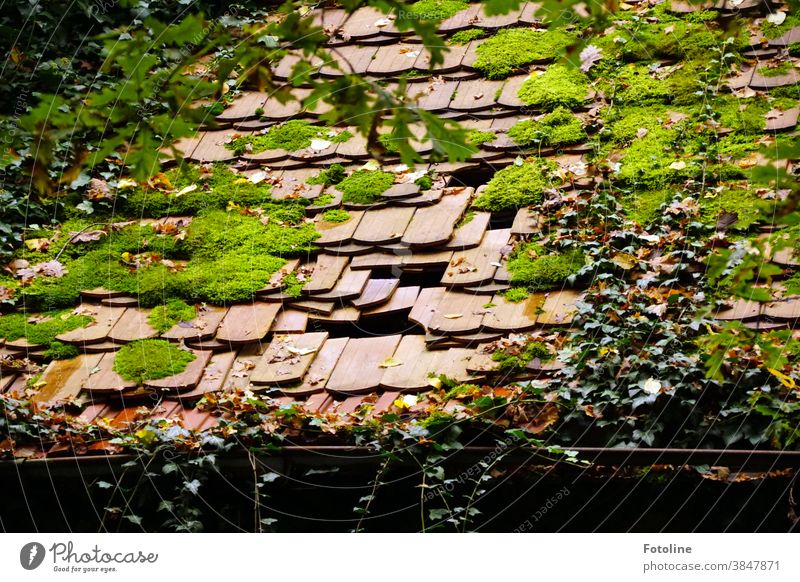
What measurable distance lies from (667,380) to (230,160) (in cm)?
207

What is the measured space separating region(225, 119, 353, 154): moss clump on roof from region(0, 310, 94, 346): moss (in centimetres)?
103

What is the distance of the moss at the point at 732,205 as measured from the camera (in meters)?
2.89

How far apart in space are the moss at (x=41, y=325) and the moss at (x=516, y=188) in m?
1.57

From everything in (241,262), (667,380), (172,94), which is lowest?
(667,380)

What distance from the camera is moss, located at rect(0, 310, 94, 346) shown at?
304 centimetres

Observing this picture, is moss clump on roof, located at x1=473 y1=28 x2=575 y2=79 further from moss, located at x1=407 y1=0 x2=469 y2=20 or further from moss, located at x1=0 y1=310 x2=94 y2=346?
moss, located at x1=0 y1=310 x2=94 y2=346

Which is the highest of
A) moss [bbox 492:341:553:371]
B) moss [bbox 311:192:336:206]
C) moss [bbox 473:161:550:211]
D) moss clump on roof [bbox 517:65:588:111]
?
moss [bbox 311:192:336:206]

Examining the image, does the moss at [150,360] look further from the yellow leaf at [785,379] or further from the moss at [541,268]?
the yellow leaf at [785,379]

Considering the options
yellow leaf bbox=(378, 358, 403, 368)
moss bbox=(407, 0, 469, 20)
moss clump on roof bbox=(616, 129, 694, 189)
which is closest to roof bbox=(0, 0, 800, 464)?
yellow leaf bbox=(378, 358, 403, 368)

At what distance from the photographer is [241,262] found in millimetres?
3152

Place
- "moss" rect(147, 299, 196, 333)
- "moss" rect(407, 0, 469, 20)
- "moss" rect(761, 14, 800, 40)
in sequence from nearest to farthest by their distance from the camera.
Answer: "moss" rect(147, 299, 196, 333)
"moss" rect(761, 14, 800, 40)
"moss" rect(407, 0, 469, 20)
